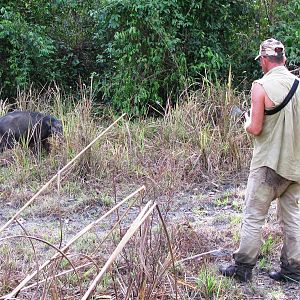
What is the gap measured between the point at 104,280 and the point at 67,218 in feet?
7.08

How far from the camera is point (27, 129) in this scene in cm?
884

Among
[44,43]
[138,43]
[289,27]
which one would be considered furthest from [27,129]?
[289,27]

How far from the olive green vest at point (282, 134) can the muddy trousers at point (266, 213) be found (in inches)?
2.9

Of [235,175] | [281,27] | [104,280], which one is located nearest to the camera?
[104,280]

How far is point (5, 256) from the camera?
4965 mm

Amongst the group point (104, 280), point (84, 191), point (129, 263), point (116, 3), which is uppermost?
point (116, 3)

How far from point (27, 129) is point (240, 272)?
5.05m

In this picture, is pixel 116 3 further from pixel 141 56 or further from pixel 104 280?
pixel 104 280

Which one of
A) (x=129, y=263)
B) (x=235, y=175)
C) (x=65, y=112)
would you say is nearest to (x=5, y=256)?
(x=129, y=263)

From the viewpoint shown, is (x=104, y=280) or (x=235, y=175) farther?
(x=235, y=175)

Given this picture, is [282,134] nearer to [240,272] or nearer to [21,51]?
[240,272]

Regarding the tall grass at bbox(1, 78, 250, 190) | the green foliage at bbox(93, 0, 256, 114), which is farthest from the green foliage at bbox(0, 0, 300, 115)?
the tall grass at bbox(1, 78, 250, 190)

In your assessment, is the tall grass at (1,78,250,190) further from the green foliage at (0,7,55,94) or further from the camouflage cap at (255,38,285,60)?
the green foliage at (0,7,55,94)

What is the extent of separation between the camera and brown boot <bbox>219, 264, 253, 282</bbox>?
4.63 m
